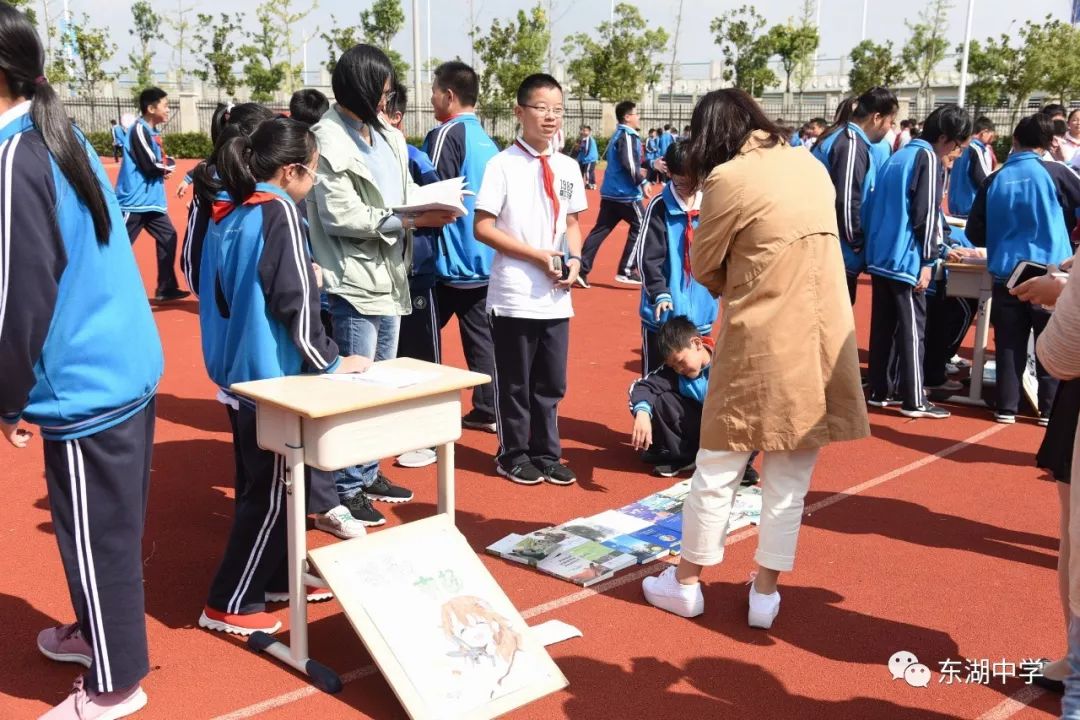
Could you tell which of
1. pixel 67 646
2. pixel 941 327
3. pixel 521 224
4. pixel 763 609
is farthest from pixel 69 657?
pixel 941 327

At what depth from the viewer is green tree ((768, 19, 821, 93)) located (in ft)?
156

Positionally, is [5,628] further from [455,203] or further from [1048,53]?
[1048,53]

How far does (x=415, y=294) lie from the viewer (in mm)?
5879

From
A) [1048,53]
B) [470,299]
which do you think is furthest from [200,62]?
[470,299]

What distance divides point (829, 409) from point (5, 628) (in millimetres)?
3049

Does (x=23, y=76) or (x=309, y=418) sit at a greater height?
(x=23, y=76)

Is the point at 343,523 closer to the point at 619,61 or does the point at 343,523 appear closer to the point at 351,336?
the point at 351,336

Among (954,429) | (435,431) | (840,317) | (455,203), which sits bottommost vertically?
(954,429)

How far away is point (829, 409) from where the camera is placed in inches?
140

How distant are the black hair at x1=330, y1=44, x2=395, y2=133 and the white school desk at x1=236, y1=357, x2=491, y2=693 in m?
1.50

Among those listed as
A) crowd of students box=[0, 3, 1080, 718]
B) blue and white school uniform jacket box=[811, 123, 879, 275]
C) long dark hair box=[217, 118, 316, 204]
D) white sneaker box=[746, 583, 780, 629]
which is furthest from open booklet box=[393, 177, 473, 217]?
blue and white school uniform jacket box=[811, 123, 879, 275]

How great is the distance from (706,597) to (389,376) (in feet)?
5.16

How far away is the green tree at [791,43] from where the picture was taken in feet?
156

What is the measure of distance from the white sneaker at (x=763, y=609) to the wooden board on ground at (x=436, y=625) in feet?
2.81
